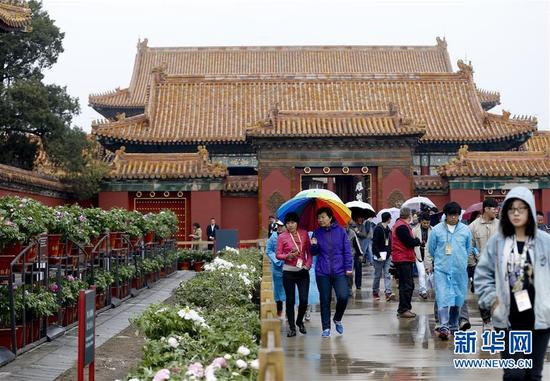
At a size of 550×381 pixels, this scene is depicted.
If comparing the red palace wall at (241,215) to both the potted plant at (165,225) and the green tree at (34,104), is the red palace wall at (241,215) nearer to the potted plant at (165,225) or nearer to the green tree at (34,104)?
the green tree at (34,104)

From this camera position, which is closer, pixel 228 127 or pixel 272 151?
pixel 272 151

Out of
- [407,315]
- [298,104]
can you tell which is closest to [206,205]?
[298,104]

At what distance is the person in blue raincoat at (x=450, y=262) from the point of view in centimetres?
1220

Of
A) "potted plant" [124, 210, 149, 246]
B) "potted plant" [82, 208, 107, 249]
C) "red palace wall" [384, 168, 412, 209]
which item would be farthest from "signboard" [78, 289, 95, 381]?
"red palace wall" [384, 168, 412, 209]

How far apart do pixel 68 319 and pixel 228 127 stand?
25250mm

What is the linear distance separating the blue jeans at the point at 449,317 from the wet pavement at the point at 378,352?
24 cm

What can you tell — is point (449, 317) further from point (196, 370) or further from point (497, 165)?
point (497, 165)

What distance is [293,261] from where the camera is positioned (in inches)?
511

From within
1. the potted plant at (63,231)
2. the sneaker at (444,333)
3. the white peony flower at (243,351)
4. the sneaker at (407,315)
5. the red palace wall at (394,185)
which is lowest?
the sneaker at (444,333)

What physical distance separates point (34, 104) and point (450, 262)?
17996mm

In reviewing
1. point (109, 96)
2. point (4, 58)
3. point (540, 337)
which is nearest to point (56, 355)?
point (540, 337)

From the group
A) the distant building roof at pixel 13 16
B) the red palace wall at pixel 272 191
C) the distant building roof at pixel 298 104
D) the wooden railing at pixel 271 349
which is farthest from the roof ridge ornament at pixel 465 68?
the wooden railing at pixel 271 349

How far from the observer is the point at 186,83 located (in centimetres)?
4147

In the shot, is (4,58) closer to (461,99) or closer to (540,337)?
(461,99)
